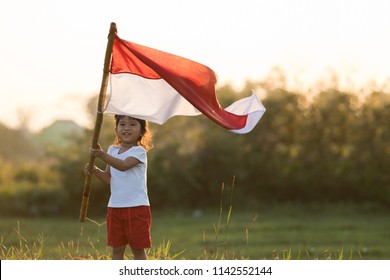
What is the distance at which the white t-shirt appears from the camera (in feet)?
17.4

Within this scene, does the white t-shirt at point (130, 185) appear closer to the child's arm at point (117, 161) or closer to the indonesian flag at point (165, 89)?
the child's arm at point (117, 161)

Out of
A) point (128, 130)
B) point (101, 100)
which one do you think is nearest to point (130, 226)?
point (128, 130)

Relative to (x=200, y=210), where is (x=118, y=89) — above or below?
above

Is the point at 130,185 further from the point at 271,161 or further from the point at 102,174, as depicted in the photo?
the point at 271,161

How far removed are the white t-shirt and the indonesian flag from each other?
0.44m

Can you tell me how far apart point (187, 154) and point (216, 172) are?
830 millimetres

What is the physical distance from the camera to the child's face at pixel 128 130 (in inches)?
214

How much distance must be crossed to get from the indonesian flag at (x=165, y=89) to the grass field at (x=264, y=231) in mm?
6966

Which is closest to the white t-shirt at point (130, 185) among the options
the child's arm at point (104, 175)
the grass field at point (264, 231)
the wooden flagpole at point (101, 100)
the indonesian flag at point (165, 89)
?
the child's arm at point (104, 175)

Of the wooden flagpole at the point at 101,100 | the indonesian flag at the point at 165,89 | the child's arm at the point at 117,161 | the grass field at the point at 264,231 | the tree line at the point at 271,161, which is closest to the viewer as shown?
the child's arm at the point at 117,161
